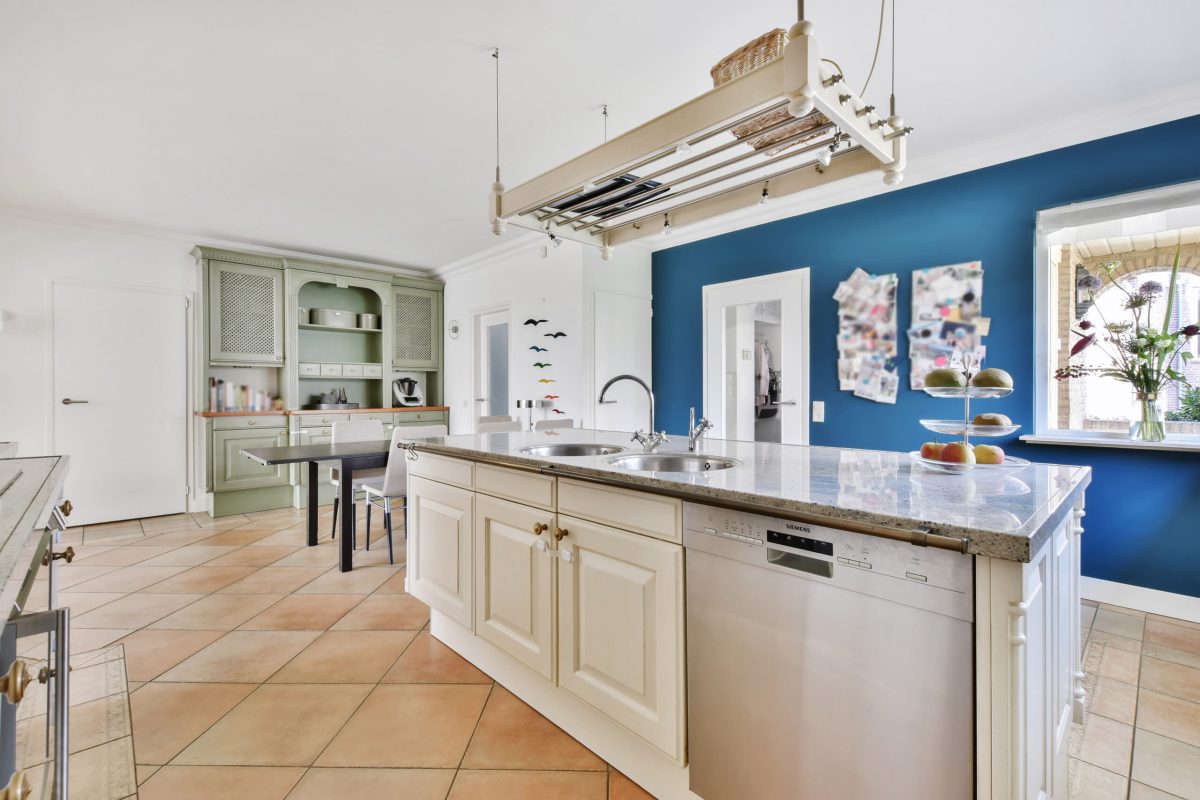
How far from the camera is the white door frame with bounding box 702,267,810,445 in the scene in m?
3.80

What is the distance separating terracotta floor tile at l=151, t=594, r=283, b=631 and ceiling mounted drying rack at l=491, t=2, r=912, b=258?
7.37ft

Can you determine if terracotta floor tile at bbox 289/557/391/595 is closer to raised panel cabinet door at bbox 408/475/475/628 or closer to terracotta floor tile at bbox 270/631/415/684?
terracotta floor tile at bbox 270/631/415/684

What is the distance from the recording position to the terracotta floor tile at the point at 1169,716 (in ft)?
5.68

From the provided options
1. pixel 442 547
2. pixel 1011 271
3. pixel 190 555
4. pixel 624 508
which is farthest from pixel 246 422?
pixel 1011 271

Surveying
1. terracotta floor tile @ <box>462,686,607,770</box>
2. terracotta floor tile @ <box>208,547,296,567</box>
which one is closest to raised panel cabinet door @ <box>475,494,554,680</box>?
terracotta floor tile @ <box>462,686,607,770</box>

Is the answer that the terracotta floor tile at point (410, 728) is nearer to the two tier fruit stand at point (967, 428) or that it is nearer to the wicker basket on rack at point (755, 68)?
the two tier fruit stand at point (967, 428)

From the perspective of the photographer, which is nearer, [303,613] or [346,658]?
[346,658]

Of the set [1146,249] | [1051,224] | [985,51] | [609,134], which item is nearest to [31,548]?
[609,134]

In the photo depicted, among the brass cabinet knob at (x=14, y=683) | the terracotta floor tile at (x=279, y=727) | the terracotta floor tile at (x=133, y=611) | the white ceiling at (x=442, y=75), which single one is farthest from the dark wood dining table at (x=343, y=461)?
the brass cabinet knob at (x=14, y=683)

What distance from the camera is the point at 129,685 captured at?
6.66 feet

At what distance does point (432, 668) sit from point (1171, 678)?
284 centimetres

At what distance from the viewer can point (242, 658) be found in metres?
2.24

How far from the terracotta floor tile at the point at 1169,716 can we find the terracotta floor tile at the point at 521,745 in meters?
1.82

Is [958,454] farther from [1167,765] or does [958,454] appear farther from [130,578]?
[130,578]
